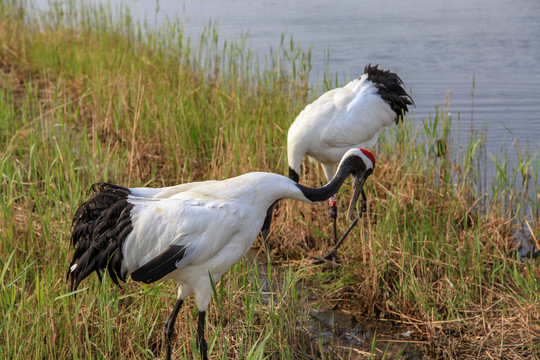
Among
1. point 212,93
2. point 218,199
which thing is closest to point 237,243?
point 218,199

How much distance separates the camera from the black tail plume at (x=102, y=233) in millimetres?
3014

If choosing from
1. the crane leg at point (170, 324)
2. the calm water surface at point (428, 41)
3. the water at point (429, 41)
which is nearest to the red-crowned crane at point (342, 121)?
the calm water surface at point (428, 41)

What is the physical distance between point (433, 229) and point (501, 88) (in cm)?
453

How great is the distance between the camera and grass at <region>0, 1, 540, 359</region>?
3.17 meters

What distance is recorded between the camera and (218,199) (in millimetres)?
3016

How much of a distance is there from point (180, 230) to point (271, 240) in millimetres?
1769

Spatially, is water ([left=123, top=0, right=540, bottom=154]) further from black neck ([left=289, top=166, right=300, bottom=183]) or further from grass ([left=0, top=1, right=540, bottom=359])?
black neck ([left=289, top=166, right=300, bottom=183])

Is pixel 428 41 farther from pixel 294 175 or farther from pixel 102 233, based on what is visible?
pixel 102 233

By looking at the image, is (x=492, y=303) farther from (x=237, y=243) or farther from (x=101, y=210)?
(x=101, y=210)

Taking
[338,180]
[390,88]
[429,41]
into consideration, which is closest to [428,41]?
[429,41]

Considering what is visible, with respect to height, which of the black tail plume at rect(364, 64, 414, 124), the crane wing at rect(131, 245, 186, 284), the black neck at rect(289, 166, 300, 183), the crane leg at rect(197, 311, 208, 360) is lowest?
the crane leg at rect(197, 311, 208, 360)

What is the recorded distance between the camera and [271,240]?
464 centimetres

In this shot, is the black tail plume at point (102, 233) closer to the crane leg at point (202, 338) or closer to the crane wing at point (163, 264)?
the crane wing at point (163, 264)

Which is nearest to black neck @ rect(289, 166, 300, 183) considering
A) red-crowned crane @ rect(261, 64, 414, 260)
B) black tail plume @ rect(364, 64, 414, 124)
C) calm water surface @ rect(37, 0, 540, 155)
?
red-crowned crane @ rect(261, 64, 414, 260)
